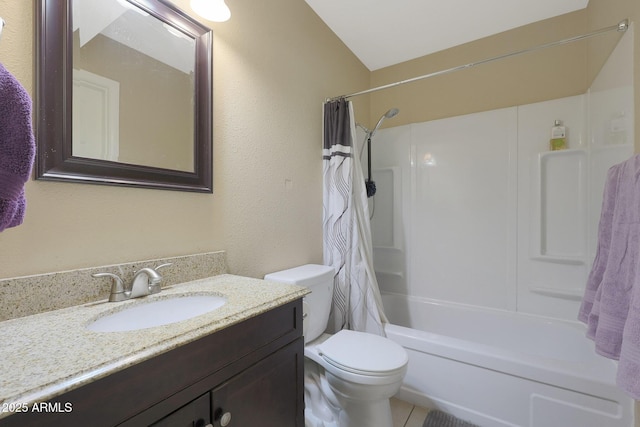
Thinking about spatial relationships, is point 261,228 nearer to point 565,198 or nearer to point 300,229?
Answer: point 300,229

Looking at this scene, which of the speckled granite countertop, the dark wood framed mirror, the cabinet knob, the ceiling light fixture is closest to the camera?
the speckled granite countertop

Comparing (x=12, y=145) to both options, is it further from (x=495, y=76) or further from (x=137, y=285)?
(x=495, y=76)

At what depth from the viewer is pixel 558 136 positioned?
6.31 feet

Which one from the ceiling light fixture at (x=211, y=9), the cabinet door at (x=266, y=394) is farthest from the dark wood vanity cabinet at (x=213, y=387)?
the ceiling light fixture at (x=211, y=9)

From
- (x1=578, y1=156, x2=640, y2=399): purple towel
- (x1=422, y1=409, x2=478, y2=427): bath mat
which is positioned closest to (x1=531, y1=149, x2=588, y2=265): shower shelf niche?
(x1=578, y1=156, x2=640, y2=399): purple towel

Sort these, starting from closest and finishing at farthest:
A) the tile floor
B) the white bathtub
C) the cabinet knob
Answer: the cabinet knob
the white bathtub
the tile floor

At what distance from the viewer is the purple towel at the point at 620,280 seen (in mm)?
878

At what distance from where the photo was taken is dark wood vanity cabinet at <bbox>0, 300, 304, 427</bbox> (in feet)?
1.67

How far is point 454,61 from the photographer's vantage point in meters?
2.35

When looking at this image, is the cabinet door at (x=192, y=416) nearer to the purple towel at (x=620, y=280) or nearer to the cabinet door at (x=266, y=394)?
the cabinet door at (x=266, y=394)

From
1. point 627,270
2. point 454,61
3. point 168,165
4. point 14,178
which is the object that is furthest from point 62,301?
point 454,61

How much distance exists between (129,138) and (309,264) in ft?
3.91

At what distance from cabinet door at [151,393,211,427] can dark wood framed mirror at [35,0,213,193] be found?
734 mm

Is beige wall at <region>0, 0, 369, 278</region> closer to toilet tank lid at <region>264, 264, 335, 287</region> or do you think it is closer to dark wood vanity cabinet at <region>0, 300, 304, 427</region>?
toilet tank lid at <region>264, 264, 335, 287</region>
